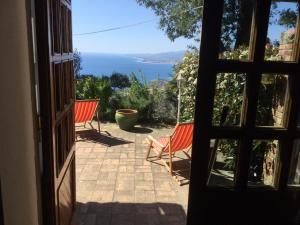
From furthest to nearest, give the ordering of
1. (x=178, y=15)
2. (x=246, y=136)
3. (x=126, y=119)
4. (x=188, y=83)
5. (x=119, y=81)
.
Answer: (x=119, y=81) < (x=178, y=15) < (x=126, y=119) < (x=188, y=83) < (x=246, y=136)

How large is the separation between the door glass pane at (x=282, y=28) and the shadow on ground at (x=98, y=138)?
4.11 meters

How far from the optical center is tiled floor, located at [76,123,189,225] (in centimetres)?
289

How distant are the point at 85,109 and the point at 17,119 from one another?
4.29 metres

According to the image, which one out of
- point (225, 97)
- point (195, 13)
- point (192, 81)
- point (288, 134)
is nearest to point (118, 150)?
point (192, 81)

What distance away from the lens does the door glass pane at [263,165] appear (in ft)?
5.71

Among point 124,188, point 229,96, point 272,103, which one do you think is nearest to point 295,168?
point 272,103

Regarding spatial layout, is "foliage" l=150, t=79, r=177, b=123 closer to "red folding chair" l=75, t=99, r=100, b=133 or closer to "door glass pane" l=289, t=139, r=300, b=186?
"red folding chair" l=75, t=99, r=100, b=133

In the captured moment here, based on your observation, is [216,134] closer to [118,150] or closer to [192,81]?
[118,150]

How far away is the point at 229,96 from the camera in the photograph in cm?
195

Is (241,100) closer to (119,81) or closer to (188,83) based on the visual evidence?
(188,83)

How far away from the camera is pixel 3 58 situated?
140cm

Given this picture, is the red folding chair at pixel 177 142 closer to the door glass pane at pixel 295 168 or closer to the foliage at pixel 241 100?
the foliage at pixel 241 100

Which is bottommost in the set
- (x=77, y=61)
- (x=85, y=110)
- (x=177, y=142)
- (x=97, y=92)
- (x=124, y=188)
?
(x=124, y=188)

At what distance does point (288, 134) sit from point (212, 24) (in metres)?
0.76
